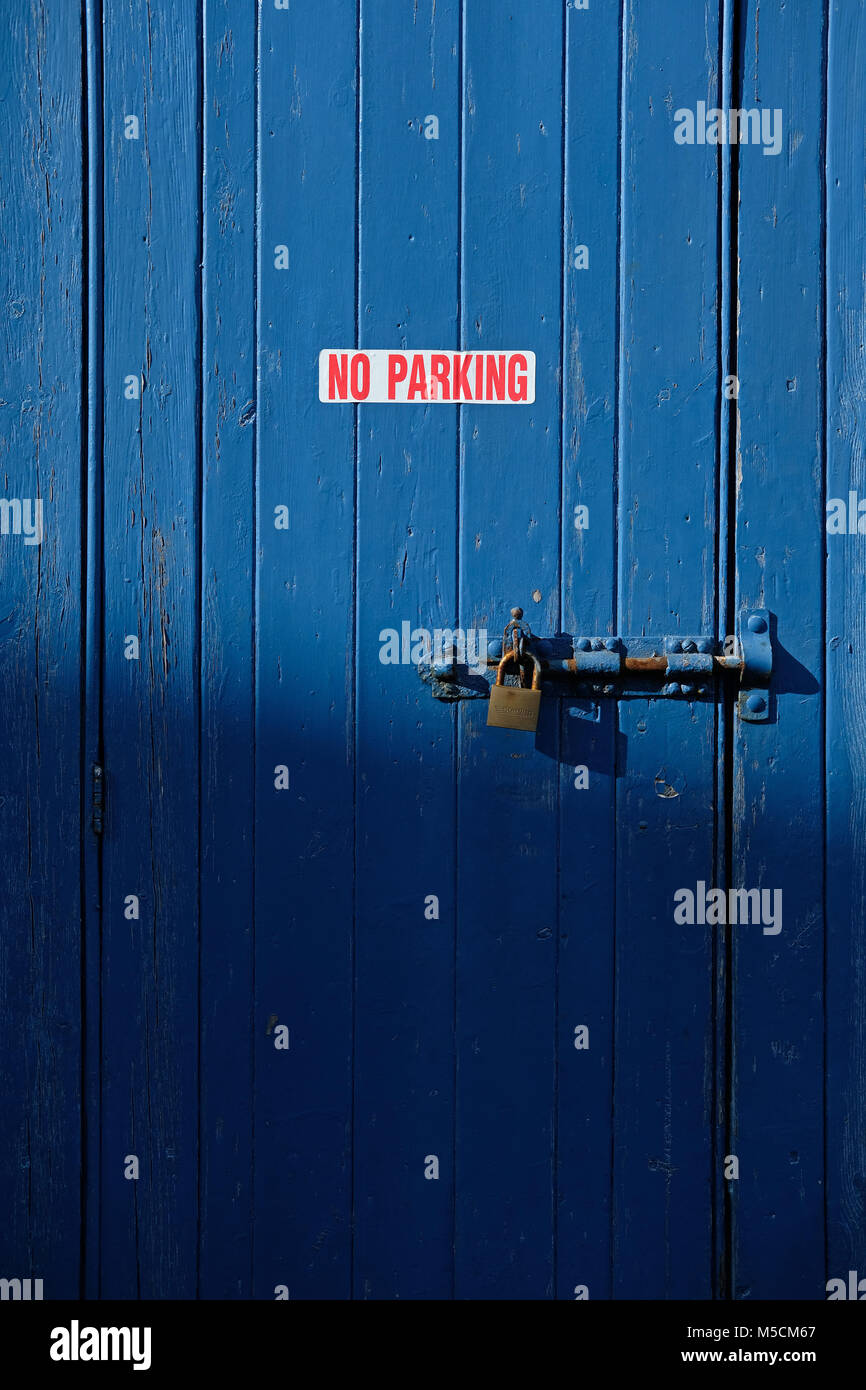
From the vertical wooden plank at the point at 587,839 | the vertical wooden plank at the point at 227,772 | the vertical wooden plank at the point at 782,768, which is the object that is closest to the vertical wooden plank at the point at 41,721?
the vertical wooden plank at the point at 227,772

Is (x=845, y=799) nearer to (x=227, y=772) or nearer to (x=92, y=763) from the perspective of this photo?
→ (x=227, y=772)

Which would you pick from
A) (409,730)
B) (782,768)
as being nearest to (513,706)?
(409,730)

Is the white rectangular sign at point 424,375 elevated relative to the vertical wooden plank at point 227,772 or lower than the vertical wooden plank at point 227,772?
elevated

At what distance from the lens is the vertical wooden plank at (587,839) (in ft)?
5.98

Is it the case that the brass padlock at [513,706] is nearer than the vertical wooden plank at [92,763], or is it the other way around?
the brass padlock at [513,706]

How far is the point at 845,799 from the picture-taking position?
1.84 metres

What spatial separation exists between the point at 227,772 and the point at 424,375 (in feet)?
2.50

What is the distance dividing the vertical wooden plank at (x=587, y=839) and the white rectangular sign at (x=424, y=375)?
9 centimetres

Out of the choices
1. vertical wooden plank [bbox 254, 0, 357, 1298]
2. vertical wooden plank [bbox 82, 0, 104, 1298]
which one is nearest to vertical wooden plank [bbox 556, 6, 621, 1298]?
vertical wooden plank [bbox 254, 0, 357, 1298]

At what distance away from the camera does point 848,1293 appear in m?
1.83

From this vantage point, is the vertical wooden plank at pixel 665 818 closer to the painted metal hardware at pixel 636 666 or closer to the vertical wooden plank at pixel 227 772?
the painted metal hardware at pixel 636 666

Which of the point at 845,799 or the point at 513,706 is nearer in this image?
the point at 513,706
